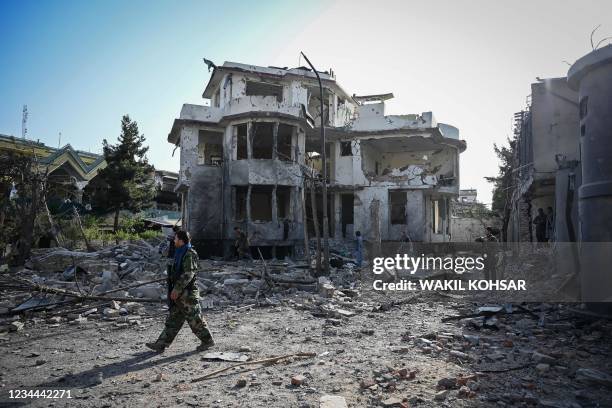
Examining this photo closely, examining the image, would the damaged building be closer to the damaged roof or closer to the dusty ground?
the damaged roof

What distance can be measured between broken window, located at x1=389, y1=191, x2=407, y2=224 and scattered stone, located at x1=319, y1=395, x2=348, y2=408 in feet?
67.6

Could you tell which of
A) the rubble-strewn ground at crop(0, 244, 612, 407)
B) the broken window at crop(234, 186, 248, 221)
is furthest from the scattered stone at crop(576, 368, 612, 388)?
the broken window at crop(234, 186, 248, 221)

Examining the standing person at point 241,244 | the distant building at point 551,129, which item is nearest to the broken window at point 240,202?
the standing person at point 241,244

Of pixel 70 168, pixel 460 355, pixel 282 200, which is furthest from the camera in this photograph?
pixel 70 168

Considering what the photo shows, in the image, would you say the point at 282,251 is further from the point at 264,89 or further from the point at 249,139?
the point at 264,89

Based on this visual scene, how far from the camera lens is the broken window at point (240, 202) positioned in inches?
733

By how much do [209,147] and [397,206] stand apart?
11.2 meters

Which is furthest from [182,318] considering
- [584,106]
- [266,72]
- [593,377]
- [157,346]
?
[266,72]

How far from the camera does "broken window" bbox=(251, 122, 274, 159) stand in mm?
18581

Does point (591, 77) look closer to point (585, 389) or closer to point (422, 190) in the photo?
point (585, 389)

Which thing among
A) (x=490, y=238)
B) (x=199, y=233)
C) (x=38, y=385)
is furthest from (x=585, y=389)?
(x=199, y=233)

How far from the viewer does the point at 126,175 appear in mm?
23703

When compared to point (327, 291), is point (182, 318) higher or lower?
higher

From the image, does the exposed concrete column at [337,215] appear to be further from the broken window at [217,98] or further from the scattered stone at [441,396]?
the scattered stone at [441,396]
